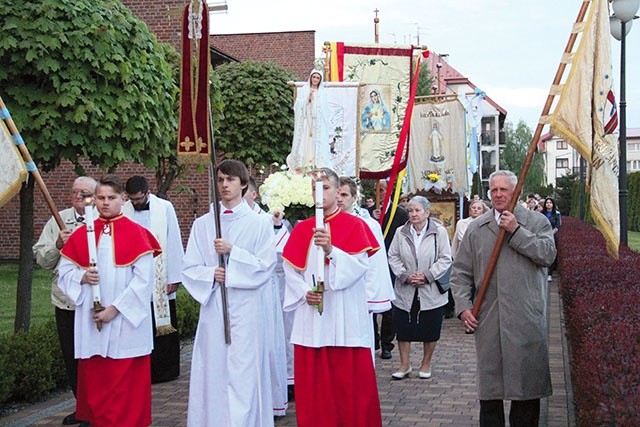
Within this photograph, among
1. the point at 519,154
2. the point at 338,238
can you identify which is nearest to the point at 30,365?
the point at 338,238

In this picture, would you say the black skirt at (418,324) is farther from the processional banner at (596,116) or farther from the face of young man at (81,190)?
the face of young man at (81,190)

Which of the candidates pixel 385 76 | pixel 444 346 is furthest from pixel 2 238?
pixel 444 346

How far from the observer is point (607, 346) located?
4570mm

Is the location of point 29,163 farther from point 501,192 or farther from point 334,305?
point 501,192

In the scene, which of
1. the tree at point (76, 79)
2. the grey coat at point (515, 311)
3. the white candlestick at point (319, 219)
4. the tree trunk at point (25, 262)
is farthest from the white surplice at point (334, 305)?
the tree trunk at point (25, 262)

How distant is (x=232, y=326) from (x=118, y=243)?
100 cm

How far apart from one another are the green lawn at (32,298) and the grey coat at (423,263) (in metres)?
4.23

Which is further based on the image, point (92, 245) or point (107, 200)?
point (107, 200)

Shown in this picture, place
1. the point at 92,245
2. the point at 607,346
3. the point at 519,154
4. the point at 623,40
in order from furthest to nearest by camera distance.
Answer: the point at 519,154 → the point at 623,40 → the point at 92,245 → the point at 607,346

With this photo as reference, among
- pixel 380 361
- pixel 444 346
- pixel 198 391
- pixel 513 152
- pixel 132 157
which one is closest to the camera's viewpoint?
pixel 198 391

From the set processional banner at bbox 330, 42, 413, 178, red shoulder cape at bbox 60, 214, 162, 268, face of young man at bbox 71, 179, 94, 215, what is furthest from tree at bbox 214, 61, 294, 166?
red shoulder cape at bbox 60, 214, 162, 268

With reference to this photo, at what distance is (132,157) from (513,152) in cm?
10357

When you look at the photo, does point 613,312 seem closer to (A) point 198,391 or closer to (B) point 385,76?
(A) point 198,391

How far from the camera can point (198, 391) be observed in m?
6.41
